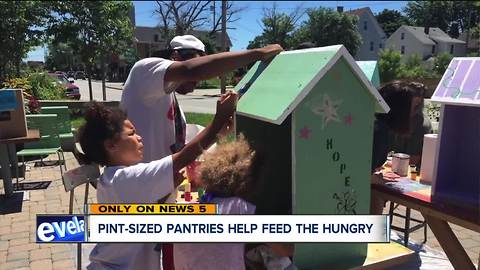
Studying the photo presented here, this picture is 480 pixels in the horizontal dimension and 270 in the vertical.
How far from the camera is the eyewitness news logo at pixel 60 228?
5.24 ft

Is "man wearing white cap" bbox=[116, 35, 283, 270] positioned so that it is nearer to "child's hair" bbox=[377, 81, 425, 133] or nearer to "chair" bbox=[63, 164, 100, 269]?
"chair" bbox=[63, 164, 100, 269]

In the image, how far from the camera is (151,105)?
196 cm

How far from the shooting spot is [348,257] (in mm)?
2025

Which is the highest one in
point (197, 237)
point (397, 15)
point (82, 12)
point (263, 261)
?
point (397, 15)

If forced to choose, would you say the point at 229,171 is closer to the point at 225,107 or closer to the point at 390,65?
the point at 225,107

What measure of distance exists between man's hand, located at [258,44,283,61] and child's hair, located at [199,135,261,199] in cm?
56

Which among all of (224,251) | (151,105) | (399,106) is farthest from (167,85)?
(399,106)

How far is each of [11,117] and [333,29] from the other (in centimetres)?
3937

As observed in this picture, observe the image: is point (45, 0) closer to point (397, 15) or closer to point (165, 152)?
point (165, 152)

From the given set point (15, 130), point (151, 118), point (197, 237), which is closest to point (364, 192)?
point (197, 237)

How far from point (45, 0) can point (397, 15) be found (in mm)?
69550

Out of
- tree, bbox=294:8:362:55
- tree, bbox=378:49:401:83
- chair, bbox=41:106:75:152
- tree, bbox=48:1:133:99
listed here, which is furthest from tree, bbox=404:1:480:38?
chair, bbox=41:106:75:152

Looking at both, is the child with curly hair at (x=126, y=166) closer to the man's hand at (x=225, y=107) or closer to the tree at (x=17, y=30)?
the man's hand at (x=225, y=107)

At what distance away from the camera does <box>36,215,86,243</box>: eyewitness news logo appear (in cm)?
160
